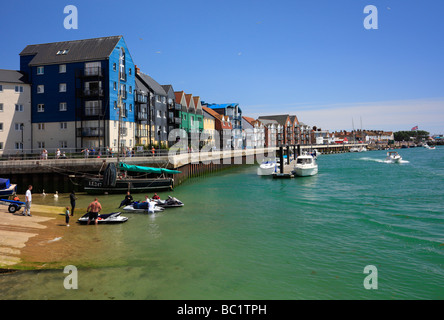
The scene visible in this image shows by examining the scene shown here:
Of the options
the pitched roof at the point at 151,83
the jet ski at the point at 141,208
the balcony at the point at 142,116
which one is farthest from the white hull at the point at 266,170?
the jet ski at the point at 141,208

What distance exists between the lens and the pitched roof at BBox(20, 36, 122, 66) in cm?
4941

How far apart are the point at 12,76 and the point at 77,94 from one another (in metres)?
11.5

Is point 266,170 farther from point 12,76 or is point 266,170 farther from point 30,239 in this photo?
point 12,76

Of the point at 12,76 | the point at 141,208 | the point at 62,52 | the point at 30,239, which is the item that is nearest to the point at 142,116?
the point at 62,52

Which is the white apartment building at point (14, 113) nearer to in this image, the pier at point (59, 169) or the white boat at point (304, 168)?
the pier at point (59, 169)

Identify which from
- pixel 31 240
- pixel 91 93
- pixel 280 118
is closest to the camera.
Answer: pixel 31 240

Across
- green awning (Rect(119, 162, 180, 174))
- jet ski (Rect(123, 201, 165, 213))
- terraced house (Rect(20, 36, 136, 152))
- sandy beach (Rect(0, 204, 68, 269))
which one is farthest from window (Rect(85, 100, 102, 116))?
jet ski (Rect(123, 201, 165, 213))

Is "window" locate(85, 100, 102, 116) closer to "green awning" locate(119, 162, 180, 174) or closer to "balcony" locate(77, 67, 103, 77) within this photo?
"balcony" locate(77, 67, 103, 77)

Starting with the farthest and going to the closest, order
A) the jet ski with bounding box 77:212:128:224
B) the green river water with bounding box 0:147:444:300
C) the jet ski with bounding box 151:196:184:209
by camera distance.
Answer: the jet ski with bounding box 151:196:184:209 < the jet ski with bounding box 77:212:128:224 < the green river water with bounding box 0:147:444:300

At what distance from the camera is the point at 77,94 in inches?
1921

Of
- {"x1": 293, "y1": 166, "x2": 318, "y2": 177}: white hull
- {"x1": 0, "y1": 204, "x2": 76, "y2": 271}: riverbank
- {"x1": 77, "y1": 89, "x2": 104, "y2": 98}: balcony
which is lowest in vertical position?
{"x1": 0, "y1": 204, "x2": 76, "y2": 271}: riverbank

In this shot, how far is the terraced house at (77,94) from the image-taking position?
158ft
